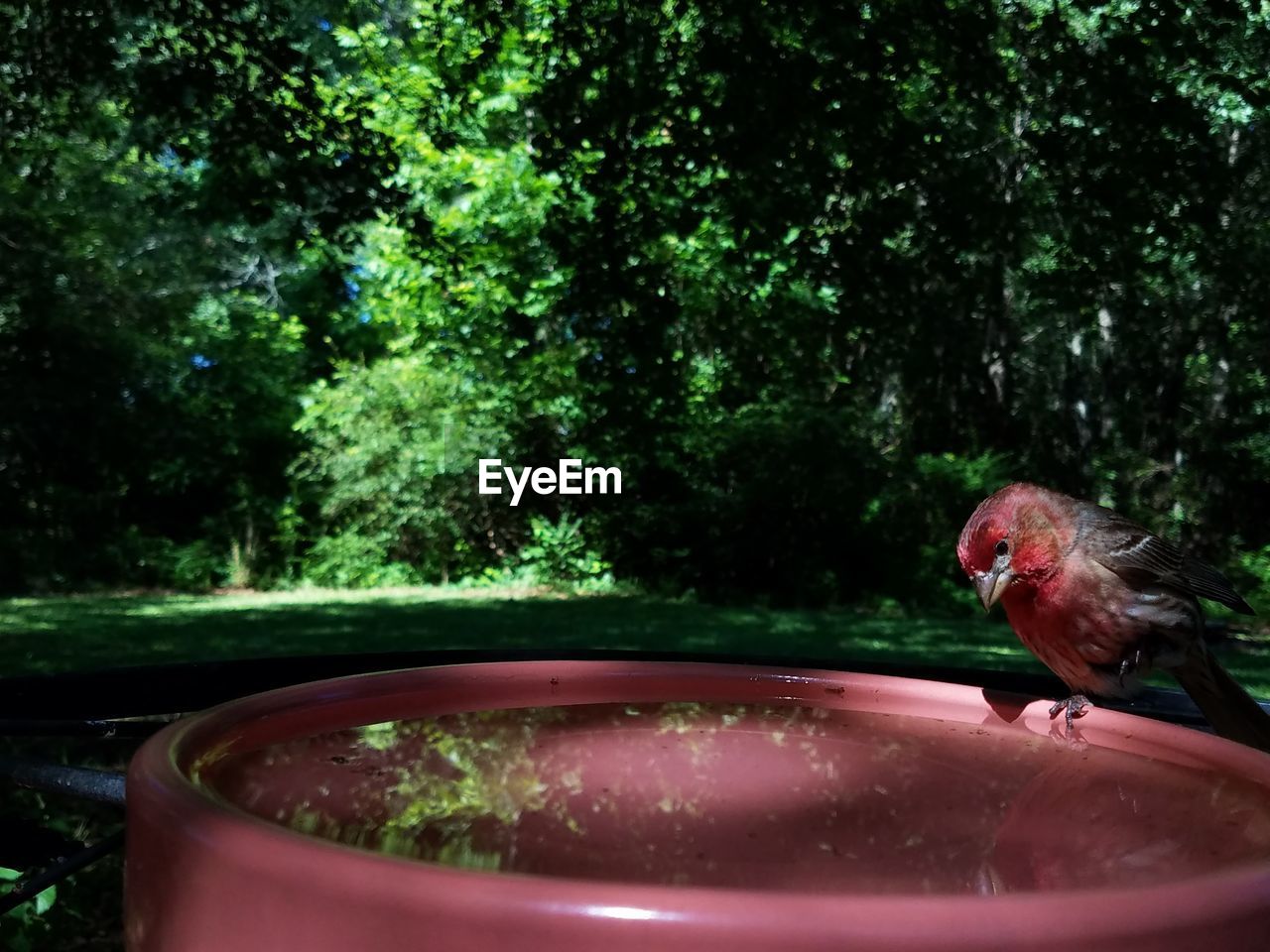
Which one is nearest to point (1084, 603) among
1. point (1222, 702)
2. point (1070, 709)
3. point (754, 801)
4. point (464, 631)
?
point (1222, 702)

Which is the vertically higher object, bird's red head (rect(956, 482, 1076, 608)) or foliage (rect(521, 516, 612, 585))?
bird's red head (rect(956, 482, 1076, 608))

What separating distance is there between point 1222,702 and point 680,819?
124cm

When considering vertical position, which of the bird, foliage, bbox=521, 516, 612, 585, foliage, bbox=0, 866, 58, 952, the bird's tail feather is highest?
the bird

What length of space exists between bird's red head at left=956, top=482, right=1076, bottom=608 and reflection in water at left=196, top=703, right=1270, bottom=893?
A: 0.54 m

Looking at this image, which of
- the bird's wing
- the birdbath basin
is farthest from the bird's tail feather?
the birdbath basin

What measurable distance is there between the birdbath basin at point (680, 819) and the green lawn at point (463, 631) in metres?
4.55

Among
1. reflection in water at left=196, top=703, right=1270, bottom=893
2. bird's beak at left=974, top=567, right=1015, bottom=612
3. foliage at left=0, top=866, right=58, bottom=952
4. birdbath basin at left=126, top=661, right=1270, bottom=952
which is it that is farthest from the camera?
foliage at left=0, top=866, right=58, bottom=952

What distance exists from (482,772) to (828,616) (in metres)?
9.19

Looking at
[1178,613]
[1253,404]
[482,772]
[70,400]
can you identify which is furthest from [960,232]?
[70,400]

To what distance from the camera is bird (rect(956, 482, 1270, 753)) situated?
1482 mm

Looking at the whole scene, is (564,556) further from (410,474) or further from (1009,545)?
(1009,545)

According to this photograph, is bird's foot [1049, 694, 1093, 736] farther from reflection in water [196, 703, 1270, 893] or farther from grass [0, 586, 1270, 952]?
grass [0, 586, 1270, 952]

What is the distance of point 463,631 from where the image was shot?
7684mm

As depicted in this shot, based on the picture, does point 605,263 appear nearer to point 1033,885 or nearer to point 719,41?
point 719,41
